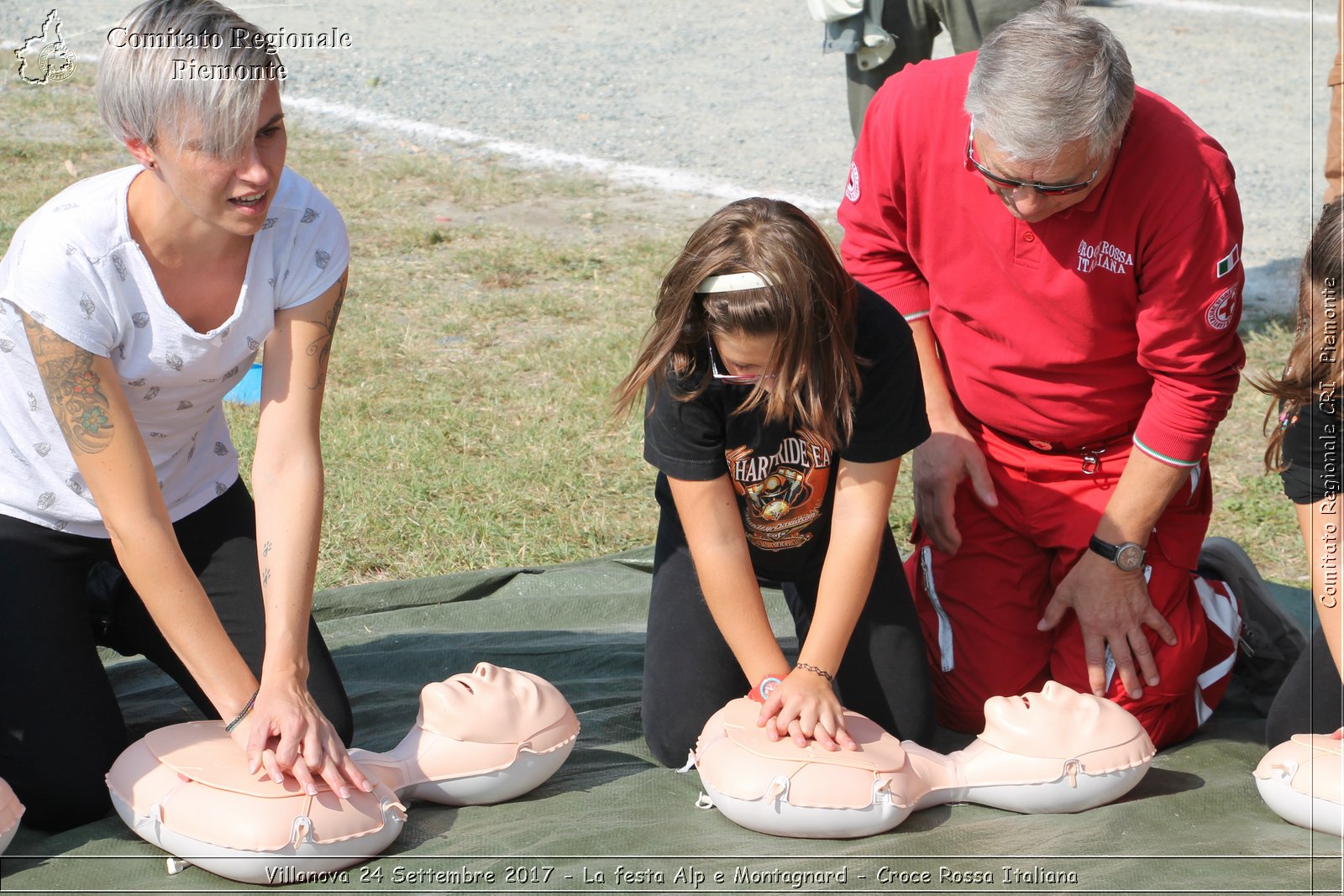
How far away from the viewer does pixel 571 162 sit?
7586mm

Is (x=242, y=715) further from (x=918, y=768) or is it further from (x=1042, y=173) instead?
(x=1042, y=173)

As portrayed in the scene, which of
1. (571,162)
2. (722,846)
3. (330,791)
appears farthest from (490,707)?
(571,162)

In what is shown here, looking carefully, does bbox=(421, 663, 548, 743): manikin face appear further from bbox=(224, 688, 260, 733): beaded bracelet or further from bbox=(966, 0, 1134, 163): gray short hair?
bbox=(966, 0, 1134, 163): gray short hair

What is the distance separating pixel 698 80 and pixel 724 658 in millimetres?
7678

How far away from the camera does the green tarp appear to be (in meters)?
1.90

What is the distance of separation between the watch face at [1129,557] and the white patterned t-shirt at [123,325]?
1.43 metres

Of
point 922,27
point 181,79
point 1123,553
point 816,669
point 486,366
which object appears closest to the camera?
point 181,79

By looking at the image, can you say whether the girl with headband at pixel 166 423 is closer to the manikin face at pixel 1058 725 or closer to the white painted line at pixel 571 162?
the manikin face at pixel 1058 725

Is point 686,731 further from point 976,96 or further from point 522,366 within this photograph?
point 522,366

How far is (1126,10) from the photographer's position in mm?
10938

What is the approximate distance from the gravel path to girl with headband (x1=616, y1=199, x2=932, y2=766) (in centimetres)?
368

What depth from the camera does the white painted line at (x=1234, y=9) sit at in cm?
1073


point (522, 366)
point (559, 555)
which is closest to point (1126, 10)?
point (522, 366)

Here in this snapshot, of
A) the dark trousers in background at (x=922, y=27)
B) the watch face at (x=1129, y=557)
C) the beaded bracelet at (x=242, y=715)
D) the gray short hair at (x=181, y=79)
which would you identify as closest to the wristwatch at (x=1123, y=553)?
the watch face at (x=1129, y=557)
